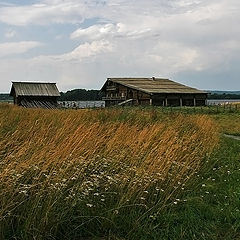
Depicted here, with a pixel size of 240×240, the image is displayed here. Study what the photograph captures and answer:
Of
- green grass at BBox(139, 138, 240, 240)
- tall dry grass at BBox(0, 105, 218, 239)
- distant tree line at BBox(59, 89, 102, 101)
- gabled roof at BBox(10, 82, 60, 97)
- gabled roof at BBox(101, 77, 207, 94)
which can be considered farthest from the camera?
distant tree line at BBox(59, 89, 102, 101)

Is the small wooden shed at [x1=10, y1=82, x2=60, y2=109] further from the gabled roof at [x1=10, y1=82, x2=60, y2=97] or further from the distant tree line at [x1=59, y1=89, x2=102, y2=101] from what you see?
the distant tree line at [x1=59, y1=89, x2=102, y2=101]

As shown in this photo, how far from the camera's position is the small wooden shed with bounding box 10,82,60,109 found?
163 ft

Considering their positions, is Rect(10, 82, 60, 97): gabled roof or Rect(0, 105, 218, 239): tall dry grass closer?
Rect(0, 105, 218, 239): tall dry grass

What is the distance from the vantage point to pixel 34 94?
50.1 metres

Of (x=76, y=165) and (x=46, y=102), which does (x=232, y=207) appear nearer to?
(x=76, y=165)

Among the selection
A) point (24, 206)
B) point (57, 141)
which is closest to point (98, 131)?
point (57, 141)

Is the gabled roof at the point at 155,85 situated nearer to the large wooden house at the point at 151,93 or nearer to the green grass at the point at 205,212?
the large wooden house at the point at 151,93

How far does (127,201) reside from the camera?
5.63 m

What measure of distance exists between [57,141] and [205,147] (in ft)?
13.7

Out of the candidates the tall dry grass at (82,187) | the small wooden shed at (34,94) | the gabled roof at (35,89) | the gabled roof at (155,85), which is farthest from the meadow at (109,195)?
the gabled roof at (35,89)

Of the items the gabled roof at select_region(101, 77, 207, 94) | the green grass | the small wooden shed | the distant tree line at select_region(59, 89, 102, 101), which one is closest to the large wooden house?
the gabled roof at select_region(101, 77, 207, 94)

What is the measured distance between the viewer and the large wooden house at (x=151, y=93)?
163 feet

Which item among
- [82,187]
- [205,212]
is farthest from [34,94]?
[82,187]

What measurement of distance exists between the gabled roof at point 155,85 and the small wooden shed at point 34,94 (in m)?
9.89
